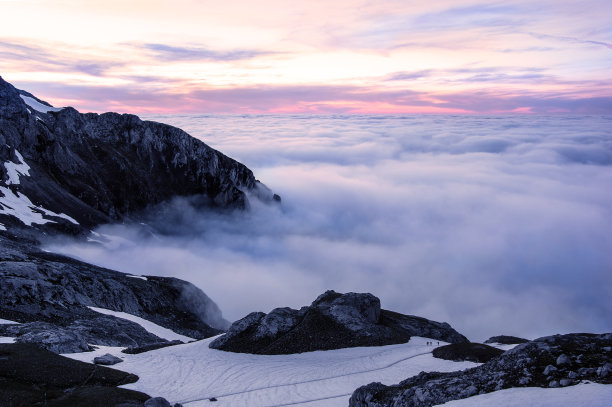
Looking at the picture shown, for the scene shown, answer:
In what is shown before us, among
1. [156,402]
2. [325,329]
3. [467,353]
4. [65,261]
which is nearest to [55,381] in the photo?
[156,402]

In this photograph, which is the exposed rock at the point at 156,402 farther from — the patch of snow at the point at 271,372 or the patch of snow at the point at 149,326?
the patch of snow at the point at 149,326

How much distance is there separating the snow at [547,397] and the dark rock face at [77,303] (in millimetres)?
44363

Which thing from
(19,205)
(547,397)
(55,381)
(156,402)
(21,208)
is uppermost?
(19,205)

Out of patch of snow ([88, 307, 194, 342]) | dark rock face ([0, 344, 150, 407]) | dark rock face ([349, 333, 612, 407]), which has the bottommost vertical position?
patch of snow ([88, 307, 194, 342])

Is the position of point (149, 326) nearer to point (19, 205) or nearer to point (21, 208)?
point (21, 208)

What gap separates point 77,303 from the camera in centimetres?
7619

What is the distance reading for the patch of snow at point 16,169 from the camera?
130200 mm

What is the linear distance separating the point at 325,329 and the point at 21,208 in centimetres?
10210

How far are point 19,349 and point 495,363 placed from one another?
43.3 meters

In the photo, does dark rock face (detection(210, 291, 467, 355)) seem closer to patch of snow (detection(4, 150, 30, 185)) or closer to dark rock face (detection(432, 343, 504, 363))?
dark rock face (detection(432, 343, 504, 363))

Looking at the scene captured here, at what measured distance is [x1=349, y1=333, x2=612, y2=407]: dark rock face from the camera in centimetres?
2584

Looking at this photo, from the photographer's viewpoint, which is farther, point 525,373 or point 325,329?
point 325,329

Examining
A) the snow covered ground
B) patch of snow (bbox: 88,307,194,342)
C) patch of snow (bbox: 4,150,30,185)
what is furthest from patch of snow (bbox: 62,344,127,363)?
patch of snow (bbox: 4,150,30,185)

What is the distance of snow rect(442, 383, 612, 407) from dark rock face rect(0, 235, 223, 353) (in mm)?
44363
